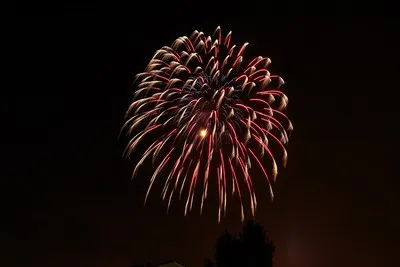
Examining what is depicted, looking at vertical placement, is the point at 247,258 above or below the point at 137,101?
below

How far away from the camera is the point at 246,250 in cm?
4225

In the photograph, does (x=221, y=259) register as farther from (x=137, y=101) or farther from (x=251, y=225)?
(x=137, y=101)

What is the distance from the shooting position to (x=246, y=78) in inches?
1665

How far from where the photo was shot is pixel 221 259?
140 ft

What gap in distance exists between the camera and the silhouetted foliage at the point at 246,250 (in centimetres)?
4212

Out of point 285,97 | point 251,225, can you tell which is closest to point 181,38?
point 285,97

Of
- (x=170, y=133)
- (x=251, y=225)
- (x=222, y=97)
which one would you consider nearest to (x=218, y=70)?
(x=222, y=97)

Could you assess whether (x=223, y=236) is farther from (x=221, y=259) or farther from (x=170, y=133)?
(x=170, y=133)

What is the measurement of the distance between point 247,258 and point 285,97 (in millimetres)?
8460

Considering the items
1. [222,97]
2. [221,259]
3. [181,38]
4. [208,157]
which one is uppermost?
[181,38]

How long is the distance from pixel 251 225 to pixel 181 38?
10.7 metres

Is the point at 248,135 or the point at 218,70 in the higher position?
the point at 218,70

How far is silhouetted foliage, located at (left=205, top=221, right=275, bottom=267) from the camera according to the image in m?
42.1

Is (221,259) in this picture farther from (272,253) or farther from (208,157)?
(208,157)
